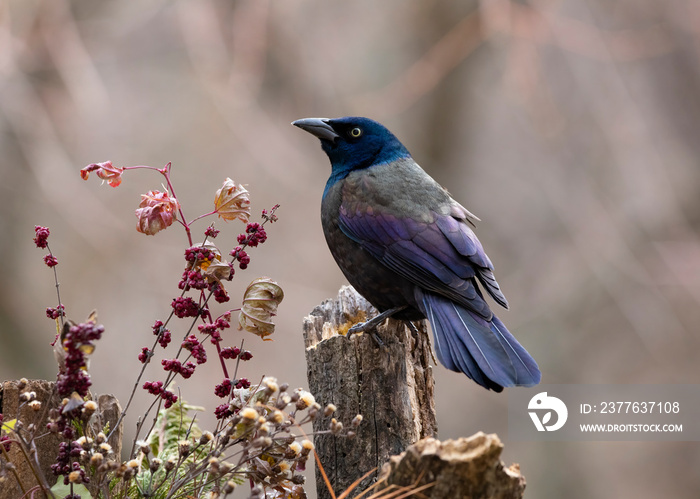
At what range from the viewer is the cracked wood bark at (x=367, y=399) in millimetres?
2230

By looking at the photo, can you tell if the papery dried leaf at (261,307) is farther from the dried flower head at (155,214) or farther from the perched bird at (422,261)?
the perched bird at (422,261)

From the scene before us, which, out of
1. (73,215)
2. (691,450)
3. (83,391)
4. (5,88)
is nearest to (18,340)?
(73,215)

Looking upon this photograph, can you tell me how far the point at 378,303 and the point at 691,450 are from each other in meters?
4.32

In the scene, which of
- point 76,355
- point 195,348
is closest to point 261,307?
point 195,348

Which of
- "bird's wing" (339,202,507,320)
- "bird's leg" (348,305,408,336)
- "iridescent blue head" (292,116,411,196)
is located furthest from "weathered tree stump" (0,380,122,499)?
"iridescent blue head" (292,116,411,196)

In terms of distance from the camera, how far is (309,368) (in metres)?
2.41

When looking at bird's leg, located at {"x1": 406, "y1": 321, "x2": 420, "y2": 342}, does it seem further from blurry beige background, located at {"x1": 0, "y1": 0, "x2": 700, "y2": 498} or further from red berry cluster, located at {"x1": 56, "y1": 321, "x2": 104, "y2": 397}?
blurry beige background, located at {"x1": 0, "y1": 0, "x2": 700, "y2": 498}

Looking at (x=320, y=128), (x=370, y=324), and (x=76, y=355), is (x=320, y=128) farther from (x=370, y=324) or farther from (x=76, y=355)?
(x=76, y=355)

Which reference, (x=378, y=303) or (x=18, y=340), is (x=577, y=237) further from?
(x=18, y=340)

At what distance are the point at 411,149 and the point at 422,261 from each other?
3433 millimetres

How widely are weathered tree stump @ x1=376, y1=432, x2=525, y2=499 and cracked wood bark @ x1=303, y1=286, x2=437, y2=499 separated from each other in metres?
0.66

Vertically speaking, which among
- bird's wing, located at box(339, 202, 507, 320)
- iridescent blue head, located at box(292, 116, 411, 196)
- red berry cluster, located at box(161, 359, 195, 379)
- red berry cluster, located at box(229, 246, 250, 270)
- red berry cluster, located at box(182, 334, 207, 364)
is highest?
iridescent blue head, located at box(292, 116, 411, 196)

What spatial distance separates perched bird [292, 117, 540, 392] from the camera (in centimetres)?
231

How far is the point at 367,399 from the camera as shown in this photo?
2287 mm
